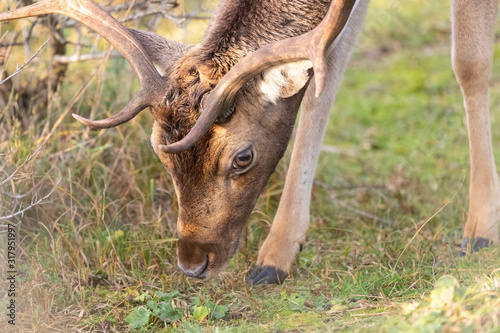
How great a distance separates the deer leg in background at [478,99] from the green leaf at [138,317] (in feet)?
8.13

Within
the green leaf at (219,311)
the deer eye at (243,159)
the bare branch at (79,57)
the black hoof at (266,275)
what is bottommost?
the black hoof at (266,275)

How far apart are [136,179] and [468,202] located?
2.82 metres

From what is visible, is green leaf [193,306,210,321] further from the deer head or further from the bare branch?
the bare branch

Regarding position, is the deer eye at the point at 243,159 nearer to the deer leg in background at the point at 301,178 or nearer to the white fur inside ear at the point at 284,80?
the white fur inside ear at the point at 284,80

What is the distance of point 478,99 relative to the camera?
5.07 meters

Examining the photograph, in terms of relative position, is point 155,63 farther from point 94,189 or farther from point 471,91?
point 471,91

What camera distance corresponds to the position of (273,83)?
3.91m

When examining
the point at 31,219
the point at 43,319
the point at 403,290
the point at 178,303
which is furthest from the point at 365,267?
the point at 31,219

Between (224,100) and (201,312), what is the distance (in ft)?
4.07

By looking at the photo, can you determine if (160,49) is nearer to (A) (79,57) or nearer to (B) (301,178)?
(B) (301,178)

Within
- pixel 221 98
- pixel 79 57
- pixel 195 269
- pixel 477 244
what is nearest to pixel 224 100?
pixel 221 98

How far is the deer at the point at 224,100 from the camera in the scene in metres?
3.65

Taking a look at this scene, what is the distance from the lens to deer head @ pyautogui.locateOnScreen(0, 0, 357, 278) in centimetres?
365

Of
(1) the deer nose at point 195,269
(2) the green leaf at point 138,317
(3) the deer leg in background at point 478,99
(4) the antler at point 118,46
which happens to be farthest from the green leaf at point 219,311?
(3) the deer leg in background at point 478,99
